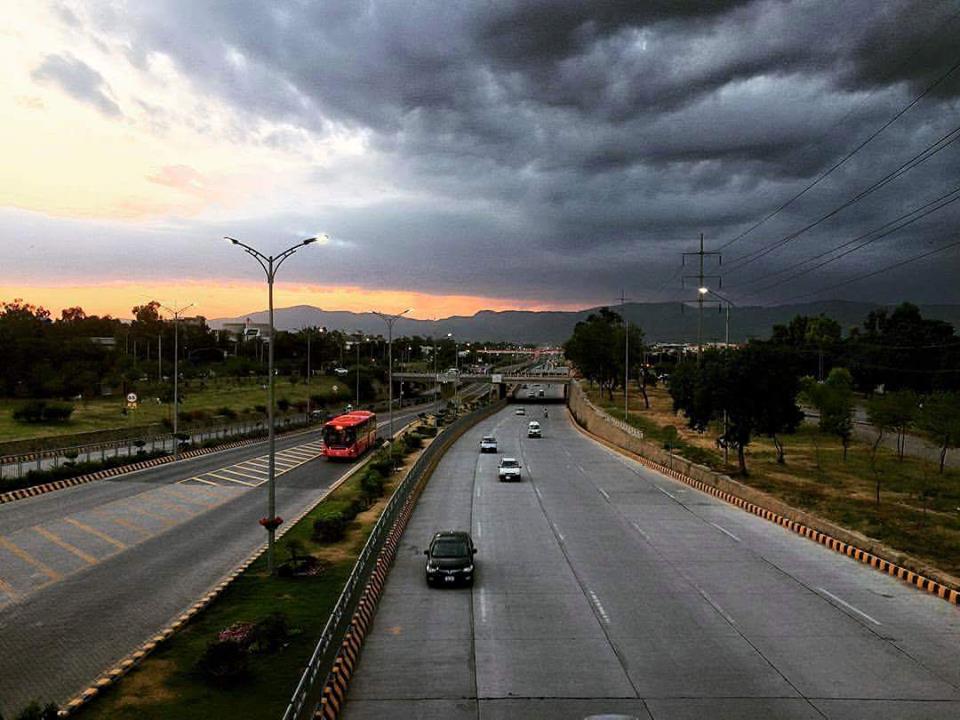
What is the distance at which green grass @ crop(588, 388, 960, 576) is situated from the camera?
29125 mm

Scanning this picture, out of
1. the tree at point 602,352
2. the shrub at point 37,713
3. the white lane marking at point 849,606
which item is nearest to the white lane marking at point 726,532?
the white lane marking at point 849,606

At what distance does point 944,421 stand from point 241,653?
1890 inches

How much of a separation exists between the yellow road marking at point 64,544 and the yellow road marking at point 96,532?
47.3 inches

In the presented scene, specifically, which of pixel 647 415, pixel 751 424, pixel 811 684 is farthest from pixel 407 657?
pixel 647 415

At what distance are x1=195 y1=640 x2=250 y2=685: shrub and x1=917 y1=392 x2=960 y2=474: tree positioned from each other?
1848 inches

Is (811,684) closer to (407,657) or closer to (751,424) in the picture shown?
(407,657)

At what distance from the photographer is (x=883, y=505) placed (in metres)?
36.1

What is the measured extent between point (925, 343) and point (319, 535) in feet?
346

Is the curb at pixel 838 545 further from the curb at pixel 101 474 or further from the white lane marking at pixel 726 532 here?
the curb at pixel 101 474

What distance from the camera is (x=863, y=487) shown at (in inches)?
1662

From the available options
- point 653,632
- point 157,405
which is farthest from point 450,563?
point 157,405

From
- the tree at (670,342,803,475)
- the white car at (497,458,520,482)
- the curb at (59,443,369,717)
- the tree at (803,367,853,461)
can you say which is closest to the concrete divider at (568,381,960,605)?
the tree at (670,342,803,475)

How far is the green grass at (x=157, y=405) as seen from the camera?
59.5 meters

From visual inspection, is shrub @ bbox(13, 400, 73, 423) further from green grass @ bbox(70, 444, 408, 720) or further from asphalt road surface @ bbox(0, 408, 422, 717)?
green grass @ bbox(70, 444, 408, 720)
